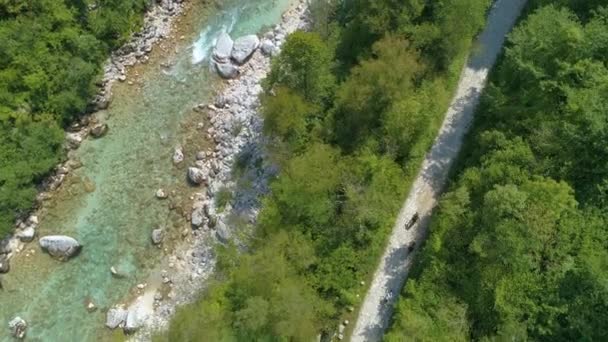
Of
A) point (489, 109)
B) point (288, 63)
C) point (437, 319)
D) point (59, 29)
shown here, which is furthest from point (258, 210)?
point (59, 29)

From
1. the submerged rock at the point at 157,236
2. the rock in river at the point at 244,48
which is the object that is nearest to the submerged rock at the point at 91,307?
the submerged rock at the point at 157,236

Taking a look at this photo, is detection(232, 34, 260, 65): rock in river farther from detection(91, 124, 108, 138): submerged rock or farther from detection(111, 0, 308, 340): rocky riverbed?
detection(91, 124, 108, 138): submerged rock

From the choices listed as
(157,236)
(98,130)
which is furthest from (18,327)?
(98,130)

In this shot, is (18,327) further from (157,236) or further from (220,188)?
(220,188)

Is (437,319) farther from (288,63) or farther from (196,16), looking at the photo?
(196,16)

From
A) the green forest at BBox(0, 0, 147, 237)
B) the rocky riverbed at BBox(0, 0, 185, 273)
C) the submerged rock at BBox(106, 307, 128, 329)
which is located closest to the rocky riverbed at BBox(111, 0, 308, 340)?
the submerged rock at BBox(106, 307, 128, 329)

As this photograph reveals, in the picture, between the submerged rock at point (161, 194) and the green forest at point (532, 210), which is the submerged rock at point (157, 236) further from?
the green forest at point (532, 210)
